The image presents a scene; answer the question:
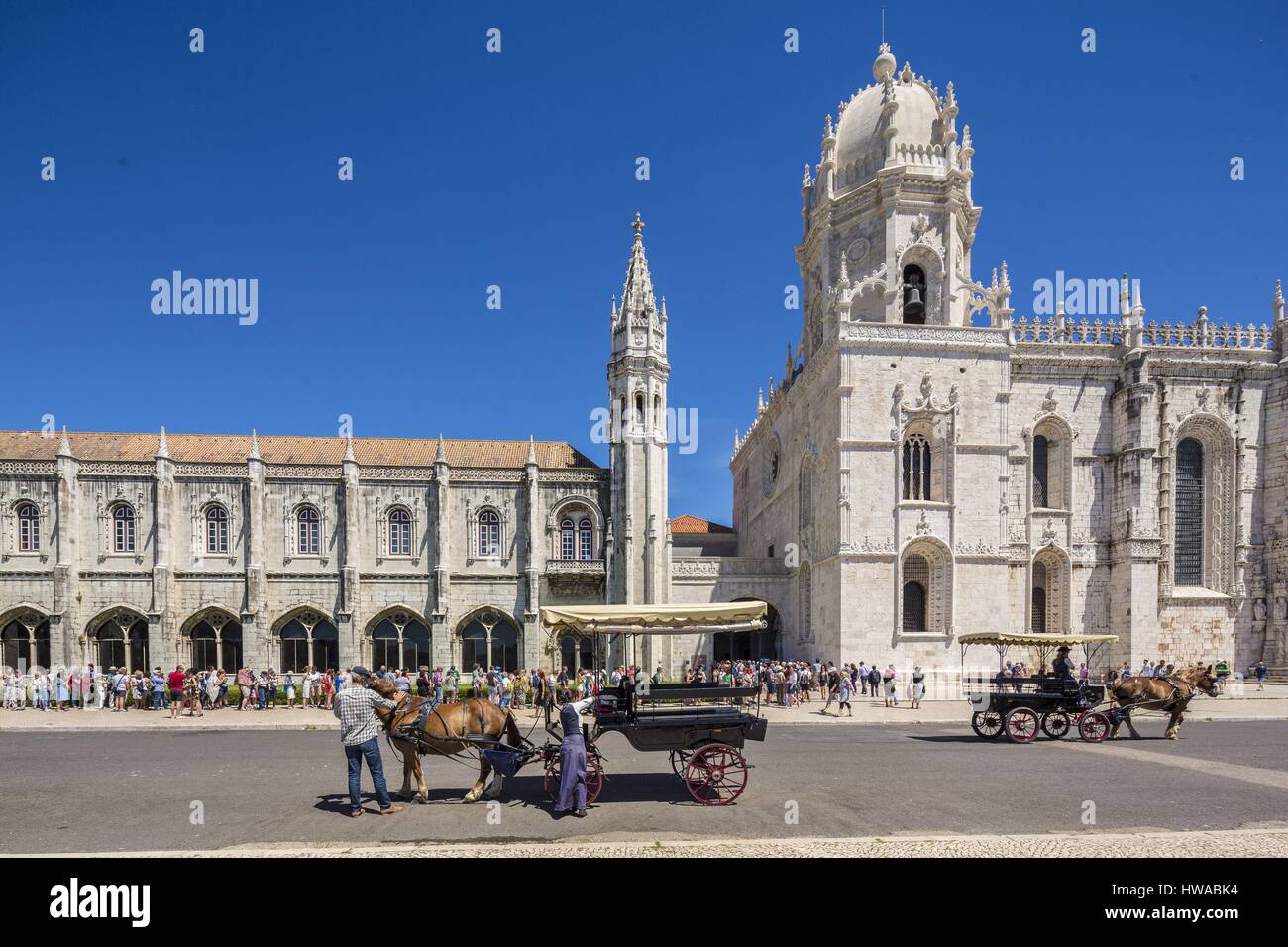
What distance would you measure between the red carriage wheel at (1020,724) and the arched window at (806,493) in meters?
16.5

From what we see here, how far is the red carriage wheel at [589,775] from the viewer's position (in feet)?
31.9

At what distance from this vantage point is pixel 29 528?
105 ft

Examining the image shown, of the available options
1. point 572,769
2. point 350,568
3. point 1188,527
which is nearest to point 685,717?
point 572,769

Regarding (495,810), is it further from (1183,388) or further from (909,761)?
(1183,388)

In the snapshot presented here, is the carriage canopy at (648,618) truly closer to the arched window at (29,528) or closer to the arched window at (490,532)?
the arched window at (490,532)

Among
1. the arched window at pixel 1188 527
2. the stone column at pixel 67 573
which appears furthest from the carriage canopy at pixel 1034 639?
the stone column at pixel 67 573

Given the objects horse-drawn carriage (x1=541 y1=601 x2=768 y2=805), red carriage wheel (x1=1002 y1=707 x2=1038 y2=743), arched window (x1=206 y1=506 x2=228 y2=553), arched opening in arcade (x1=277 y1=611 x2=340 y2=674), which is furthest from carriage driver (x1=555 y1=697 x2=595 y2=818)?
arched window (x1=206 y1=506 x2=228 y2=553)

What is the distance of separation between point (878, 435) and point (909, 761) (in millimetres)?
17377

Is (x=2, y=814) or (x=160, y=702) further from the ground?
(x=2, y=814)

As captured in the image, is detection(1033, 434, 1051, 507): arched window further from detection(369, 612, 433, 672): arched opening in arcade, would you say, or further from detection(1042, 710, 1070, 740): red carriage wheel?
detection(369, 612, 433, 672): arched opening in arcade

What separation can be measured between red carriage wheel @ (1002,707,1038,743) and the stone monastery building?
12.0 metres
